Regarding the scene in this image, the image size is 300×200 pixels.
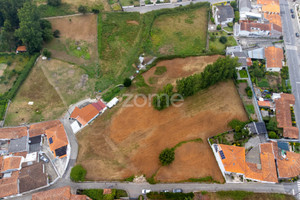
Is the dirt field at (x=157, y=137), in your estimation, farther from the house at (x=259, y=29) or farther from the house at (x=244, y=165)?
the house at (x=259, y=29)

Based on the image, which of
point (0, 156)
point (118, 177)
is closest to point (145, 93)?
point (118, 177)

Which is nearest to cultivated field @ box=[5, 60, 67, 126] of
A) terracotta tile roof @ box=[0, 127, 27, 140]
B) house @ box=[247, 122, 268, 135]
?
terracotta tile roof @ box=[0, 127, 27, 140]

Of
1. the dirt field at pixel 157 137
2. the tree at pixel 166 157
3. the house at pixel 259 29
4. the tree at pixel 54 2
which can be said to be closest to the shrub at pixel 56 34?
the tree at pixel 54 2

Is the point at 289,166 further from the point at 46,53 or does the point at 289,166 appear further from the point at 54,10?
the point at 54,10

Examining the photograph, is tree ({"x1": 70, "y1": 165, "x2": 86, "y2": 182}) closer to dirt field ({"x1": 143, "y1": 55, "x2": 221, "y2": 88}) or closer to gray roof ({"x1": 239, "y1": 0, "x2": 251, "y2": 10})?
dirt field ({"x1": 143, "y1": 55, "x2": 221, "y2": 88})

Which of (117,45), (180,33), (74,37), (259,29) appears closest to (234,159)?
(180,33)
